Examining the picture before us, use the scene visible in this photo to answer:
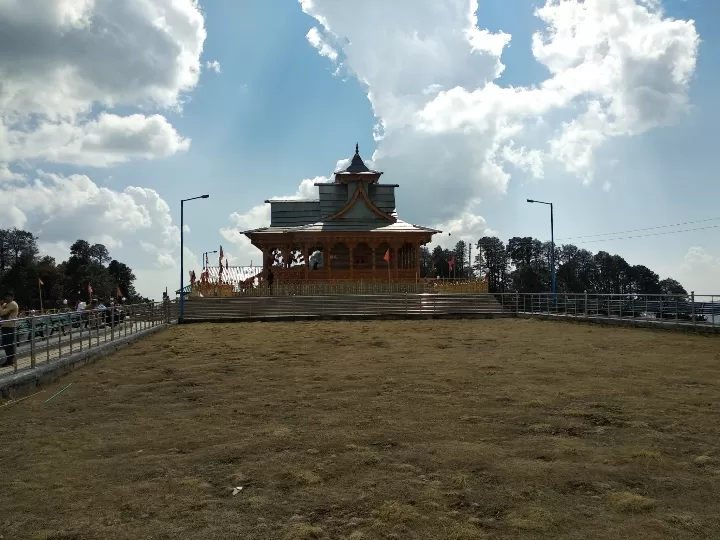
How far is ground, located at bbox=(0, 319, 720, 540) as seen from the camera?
5023 millimetres

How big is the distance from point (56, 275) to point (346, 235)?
171 feet

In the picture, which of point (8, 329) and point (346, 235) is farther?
point (346, 235)

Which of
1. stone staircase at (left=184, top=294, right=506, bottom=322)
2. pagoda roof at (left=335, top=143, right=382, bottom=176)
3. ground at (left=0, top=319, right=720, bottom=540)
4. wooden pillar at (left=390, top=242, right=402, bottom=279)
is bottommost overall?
ground at (left=0, top=319, right=720, bottom=540)

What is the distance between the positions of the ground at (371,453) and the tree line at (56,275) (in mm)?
56334

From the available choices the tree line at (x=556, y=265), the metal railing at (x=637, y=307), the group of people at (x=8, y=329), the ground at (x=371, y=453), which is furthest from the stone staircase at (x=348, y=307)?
the tree line at (x=556, y=265)

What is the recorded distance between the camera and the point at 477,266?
90.2m

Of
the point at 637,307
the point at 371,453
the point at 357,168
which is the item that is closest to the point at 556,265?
the point at 357,168

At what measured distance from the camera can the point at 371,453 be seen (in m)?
6.77

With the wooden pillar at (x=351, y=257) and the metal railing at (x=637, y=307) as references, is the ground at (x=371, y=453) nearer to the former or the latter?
the metal railing at (x=637, y=307)

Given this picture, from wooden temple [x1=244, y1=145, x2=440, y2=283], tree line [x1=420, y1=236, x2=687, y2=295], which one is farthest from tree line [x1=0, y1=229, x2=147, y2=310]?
tree line [x1=420, y1=236, x2=687, y2=295]

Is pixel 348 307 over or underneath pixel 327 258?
underneath

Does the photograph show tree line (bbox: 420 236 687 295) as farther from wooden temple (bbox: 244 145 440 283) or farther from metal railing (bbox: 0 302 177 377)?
metal railing (bbox: 0 302 177 377)

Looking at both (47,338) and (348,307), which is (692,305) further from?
(47,338)

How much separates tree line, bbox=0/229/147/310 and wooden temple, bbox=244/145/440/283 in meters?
25.7
